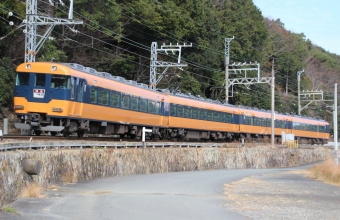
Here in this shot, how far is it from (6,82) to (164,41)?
75.9ft

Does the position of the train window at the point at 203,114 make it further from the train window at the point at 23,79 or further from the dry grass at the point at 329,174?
the train window at the point at 23,79

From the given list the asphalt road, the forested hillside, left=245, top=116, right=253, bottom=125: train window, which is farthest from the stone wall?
the forested hillside

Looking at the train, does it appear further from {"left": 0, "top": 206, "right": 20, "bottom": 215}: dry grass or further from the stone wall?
{"left": 0, "top": 206, "right": 20, "bottom": 215}: dry grass

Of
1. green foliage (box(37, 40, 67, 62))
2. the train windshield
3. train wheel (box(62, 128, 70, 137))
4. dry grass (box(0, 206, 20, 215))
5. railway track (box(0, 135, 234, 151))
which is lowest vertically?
dry grass (box(0, 206, 20, 215))

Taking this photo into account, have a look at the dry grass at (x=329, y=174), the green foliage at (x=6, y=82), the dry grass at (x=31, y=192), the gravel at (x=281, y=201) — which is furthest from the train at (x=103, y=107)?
the dry grass at (x=329, y=174)

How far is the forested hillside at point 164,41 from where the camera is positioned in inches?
1396

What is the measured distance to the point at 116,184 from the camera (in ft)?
58.1

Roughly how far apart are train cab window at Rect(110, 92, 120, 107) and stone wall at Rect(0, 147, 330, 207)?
10.8ft

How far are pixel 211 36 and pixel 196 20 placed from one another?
11.9 ft

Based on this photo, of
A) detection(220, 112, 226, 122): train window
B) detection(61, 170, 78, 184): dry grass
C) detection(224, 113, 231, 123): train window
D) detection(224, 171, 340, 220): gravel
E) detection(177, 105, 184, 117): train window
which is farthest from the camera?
detection(224, 113, 231, 123): train window

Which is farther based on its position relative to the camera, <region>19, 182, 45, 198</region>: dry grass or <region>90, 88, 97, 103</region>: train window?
<region>90, 88, 97, 103</region>: train window

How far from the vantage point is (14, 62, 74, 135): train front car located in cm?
2178

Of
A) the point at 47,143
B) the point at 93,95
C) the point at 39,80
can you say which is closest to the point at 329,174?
the point at 93,95

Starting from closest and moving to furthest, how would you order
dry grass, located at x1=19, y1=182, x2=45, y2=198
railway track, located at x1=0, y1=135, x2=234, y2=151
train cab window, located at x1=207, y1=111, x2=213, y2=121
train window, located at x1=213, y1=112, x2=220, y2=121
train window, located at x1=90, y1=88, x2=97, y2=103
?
1. dry grass, located at x1=19, y1=182, x2=45, y2=198
2. railway track, located at x1=0, y1=135, x2=234, y2=151
3. train window, located at x1=90, y1=88, x2=97, y2=103
4. train cab window, located at x1=207, y1=111, x2=213, y2=121
5. train window, located at x1=213, y1=112, x2=220, y2=121
